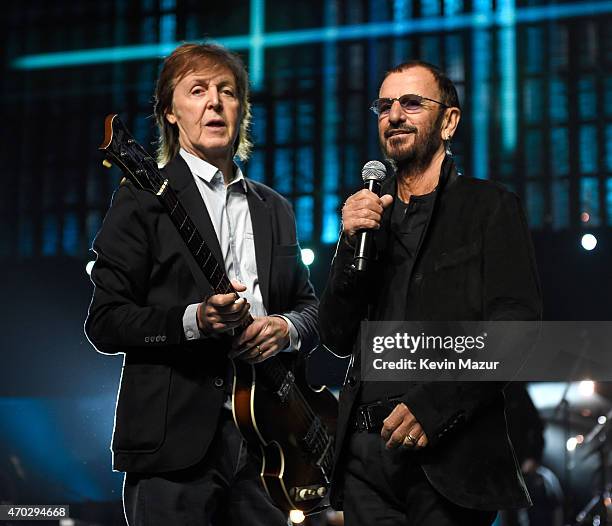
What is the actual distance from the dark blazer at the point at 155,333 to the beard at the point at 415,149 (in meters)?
0.56

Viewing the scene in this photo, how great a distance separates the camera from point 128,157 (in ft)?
7.76

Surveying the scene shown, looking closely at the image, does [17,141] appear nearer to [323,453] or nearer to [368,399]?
[323,453]

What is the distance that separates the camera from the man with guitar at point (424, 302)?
1.88m

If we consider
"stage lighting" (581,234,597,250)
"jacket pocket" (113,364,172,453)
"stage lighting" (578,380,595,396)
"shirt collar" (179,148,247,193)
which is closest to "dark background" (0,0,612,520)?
"stage lighting" (581,234,597,250)

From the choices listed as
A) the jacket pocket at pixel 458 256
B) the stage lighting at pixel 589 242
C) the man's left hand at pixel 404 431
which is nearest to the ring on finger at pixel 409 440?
the man's left hand at pixel 404 431

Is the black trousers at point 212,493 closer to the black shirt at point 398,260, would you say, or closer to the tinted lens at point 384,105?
the black shirt at point 398,260

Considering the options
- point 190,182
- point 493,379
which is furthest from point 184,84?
point 493,379

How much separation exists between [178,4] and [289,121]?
819 millimetres

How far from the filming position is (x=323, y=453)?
102 inches

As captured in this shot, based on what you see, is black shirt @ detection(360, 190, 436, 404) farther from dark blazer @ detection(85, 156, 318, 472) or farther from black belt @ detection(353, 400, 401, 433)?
dark blazer @ detection(85, 156, 318, 472)

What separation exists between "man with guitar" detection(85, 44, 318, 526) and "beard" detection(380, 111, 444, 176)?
49 cm

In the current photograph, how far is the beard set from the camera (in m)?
2.16

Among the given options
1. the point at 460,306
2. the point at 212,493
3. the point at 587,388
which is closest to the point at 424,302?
the point at 460,306

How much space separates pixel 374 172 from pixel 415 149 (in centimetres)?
11
